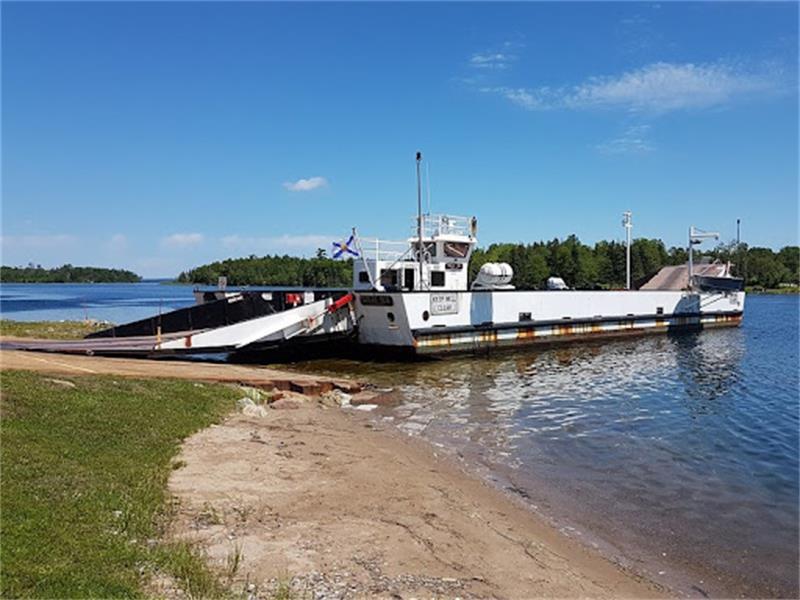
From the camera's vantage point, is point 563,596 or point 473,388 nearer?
point 563,596

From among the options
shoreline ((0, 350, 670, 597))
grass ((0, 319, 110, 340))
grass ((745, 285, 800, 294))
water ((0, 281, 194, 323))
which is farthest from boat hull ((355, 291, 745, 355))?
grass ((745, 285, 800, 294))

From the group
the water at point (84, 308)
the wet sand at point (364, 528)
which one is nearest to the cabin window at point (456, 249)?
the water at point (84, 308)

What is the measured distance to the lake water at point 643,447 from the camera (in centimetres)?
824

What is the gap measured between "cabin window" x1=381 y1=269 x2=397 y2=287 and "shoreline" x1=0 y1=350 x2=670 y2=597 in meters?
19.1

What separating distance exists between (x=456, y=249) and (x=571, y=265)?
92.9 metres

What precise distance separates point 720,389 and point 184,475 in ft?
65.9

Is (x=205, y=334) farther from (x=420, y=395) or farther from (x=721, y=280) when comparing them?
(x=721, y=280)

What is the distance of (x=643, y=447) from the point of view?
1352cm

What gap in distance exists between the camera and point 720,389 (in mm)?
21562

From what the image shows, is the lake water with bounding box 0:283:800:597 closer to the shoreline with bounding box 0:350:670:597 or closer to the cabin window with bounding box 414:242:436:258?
the shoreline with bounding box 0:350:670:597

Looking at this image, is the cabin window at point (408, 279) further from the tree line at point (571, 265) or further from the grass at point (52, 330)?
the tree line at point (571, 265)

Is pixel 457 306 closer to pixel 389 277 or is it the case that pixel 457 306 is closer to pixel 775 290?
pixel 389 277

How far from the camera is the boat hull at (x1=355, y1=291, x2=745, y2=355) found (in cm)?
2789

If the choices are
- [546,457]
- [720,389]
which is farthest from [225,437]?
[720,389]
